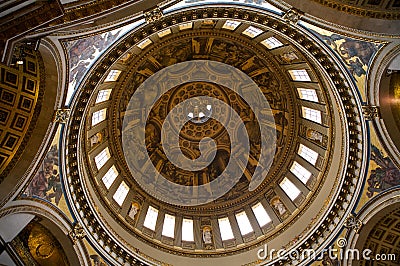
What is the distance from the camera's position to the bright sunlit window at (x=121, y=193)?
72.0ft

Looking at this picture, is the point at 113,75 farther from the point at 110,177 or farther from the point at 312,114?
the point at 312,114

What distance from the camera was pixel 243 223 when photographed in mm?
23516

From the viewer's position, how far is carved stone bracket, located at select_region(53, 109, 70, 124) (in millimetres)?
14500

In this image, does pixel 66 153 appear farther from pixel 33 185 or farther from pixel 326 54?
pixel 326 54

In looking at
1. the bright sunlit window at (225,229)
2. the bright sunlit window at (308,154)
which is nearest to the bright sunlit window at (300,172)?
the bright sunlit window at (308,154)

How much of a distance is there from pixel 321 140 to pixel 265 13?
9765 millimetres

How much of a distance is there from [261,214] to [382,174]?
28.1 feet

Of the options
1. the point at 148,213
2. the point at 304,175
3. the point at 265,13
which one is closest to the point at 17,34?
the point at 265,13

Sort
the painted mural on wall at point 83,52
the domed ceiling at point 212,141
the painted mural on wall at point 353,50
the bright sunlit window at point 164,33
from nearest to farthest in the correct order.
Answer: the painted mural on wall at point 83,52
the painted mural on wall at point 353,50
the domed ceiling at point 212,141
the bright sunlit window at point 164,33

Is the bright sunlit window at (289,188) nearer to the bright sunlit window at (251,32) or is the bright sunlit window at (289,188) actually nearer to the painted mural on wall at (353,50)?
the painted mural on wall at (353,50)

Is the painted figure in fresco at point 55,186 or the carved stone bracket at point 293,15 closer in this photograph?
the carved stone bracket at point 293,15

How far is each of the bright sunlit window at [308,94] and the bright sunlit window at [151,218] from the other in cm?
1133

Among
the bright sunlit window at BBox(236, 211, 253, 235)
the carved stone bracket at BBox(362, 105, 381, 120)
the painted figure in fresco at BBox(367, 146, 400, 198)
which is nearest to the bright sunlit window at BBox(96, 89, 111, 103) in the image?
the bright sunlit window at BBox(236, 211, 253, 235)

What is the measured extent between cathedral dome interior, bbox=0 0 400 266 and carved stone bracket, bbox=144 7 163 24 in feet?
0.16
